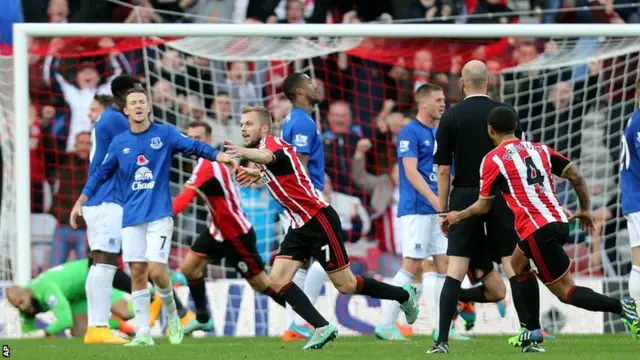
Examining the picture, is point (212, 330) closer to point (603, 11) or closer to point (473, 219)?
point (473, 219)

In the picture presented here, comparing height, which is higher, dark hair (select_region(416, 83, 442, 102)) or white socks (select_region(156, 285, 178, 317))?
dark hair (select_region(416, 83, 442, 102))

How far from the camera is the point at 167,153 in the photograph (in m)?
10.0

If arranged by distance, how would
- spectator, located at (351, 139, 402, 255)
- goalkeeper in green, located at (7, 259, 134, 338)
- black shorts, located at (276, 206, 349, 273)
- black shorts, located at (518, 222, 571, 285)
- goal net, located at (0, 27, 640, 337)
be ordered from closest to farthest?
1. black shorts, located at (518, 222, 571, 285)
2. black shorts, located at (276, 206, 349, 273)
3. goalkeeper in green, located at (7, 259, 134, 338)
4. goal net, located at (0, 27, 640, 337)
5. spectator, located at (351, 139, 402, 255)

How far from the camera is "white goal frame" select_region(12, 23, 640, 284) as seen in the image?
11398 millimetres

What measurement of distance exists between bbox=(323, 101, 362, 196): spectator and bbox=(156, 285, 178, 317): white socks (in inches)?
149

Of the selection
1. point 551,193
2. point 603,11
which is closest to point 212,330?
point 551,193

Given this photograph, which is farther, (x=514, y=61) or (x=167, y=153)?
(x=514, y=61)

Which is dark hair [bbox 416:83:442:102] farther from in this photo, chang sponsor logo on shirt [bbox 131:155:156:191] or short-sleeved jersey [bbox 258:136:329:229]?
chang sponsor logo on shirt [bbox 131:155:156:191]

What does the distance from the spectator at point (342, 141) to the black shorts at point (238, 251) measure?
2574 mm

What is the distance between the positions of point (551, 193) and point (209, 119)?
20.4ft

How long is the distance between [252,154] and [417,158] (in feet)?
8.59

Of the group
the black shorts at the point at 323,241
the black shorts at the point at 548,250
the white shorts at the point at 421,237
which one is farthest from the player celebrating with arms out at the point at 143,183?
the black shorts at the point at 548,250

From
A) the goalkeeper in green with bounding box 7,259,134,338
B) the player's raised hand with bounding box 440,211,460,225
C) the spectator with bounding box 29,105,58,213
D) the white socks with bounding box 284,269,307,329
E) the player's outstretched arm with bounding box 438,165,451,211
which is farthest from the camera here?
the spectator with bounding box 29,105,58,213

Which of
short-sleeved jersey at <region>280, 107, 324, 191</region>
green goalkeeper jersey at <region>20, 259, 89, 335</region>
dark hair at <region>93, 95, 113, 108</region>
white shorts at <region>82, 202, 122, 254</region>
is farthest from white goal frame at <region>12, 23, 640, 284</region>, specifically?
short-sleeved jersey at <region>280, 107, 324, 191</region>
